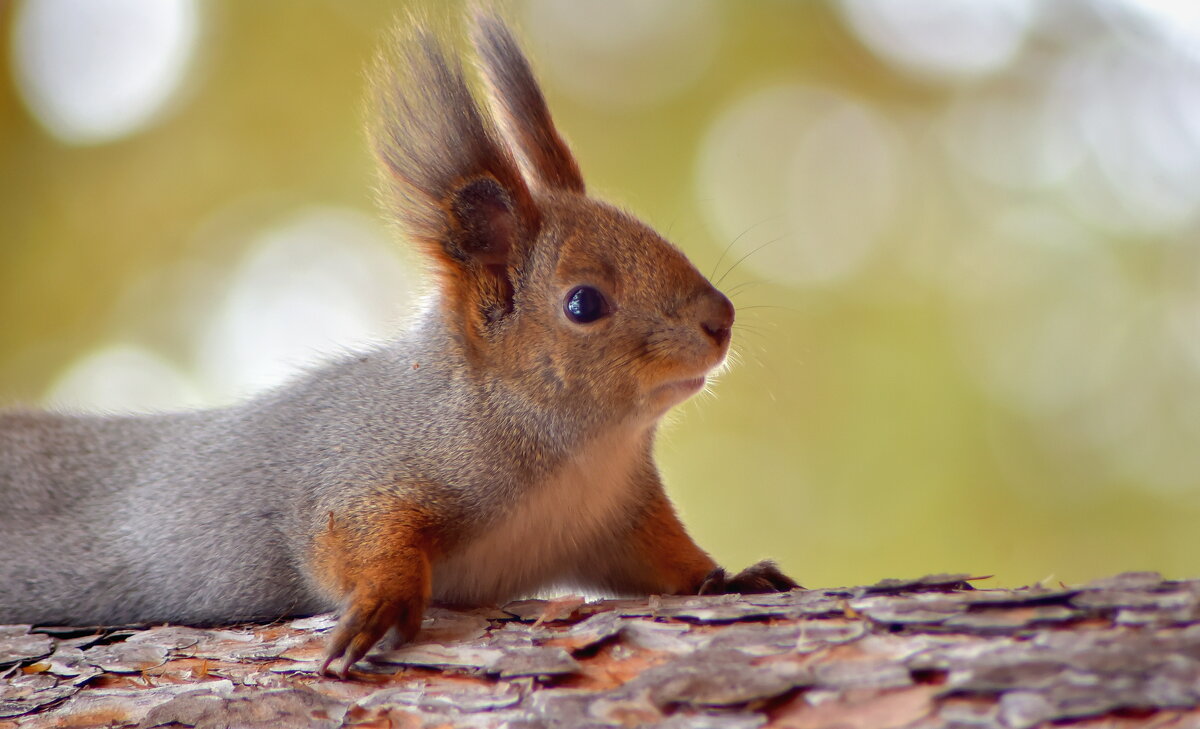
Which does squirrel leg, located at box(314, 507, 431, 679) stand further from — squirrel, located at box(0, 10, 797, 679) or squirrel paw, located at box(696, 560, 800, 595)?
squirrel paw, located at box(696, 560, 800, 595)

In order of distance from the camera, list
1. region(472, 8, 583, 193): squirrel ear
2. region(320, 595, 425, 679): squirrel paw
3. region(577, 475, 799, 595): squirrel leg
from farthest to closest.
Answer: region(472, 8, 583, 193): squirrel ear → region(577, 475, 799, 595): squirrel leg → region(320, 595, 425, 679): squirrel paw

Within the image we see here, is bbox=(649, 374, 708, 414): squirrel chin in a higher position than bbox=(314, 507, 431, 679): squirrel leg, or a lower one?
higher

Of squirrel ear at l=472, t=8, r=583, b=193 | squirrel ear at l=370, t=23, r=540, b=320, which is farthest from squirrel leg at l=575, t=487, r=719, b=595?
squirrel ear at l=472, t=8, r=583, b=193

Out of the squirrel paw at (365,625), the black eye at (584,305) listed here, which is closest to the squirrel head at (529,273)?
the black eye at (584,305)

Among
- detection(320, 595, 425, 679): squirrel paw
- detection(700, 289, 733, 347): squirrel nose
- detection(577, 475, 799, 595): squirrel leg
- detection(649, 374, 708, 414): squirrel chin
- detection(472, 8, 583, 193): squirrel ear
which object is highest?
detection(472, 8, 583, 193): squirrel ear

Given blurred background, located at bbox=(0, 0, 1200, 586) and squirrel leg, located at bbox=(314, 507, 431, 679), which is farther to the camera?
blurred background, located at bbox=(0, 0, 1200, 586)

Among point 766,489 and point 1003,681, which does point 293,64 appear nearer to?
point 766,489

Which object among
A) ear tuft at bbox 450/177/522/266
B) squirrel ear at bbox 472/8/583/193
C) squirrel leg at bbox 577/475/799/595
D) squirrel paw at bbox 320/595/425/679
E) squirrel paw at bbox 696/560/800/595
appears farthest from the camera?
squirrel ear at bbox 472/8/583/193
